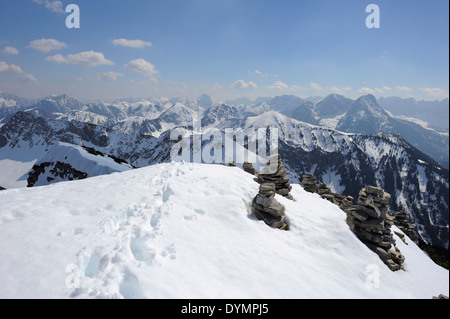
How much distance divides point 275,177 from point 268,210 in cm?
871

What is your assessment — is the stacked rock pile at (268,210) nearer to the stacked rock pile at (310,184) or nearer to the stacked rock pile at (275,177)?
the stacked rock pile at (275,177)

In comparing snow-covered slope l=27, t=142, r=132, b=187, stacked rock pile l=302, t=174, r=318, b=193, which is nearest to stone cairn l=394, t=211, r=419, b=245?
stacked rock pile l=302, t=174, r=318, b=193

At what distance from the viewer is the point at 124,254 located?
7.86 meters

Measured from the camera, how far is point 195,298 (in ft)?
22.2

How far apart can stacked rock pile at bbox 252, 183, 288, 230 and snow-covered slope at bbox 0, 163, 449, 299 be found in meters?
0.59

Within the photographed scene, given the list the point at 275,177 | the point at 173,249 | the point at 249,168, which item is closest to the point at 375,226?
the point at 275,177

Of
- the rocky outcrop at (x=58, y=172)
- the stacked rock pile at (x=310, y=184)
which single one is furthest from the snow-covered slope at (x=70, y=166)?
the stacked rock pile at (x=310, y=184)

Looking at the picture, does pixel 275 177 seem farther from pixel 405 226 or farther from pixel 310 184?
pixel 405 226

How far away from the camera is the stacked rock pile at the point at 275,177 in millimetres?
21266

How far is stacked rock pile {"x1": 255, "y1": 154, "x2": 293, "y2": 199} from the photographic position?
837 inches

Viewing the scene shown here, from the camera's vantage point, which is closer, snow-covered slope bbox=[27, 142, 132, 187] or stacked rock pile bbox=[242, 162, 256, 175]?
stacked rock pile bbox=[242, 162, 256, 175]

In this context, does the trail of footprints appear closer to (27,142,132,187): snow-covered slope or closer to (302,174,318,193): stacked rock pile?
(302,174,318,193): stacked rock pile

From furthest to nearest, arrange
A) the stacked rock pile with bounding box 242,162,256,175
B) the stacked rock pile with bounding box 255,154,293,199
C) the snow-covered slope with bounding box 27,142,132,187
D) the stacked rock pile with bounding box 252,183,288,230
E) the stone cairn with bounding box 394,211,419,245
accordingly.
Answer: the snow-covered slope with bounding box 27,142,132,187
the stone cairn with bounding box 394,211,419,245
the stacked rock pile with bounding box 242,162,256,175
the stacked rock pile with bounding box 255,154,293,199
the stacked rock pile with bounding box 252,183,288,230
